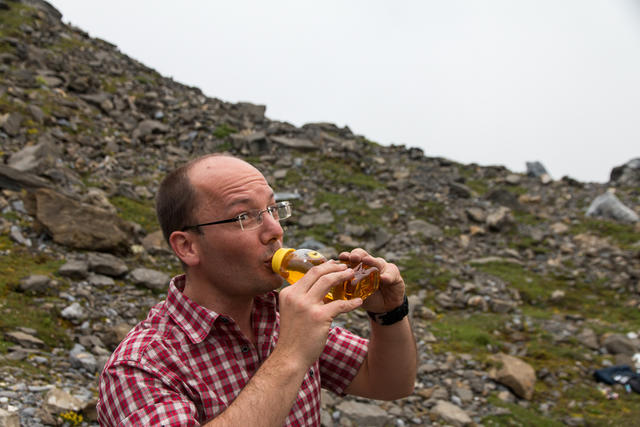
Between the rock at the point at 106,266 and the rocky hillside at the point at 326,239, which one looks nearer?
the rocky hillside at the point at 326,239

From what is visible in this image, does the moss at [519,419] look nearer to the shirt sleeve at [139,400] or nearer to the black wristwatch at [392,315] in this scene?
the black wristwatch at [392,315]

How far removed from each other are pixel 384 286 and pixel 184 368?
3.54 feet

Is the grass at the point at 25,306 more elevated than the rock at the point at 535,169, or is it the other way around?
the rock at the point at 535,169

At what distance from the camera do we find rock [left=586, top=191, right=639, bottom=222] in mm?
15062

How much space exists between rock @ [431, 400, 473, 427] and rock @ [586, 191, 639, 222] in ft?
37.2

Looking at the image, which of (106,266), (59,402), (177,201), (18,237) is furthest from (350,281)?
(18,237)

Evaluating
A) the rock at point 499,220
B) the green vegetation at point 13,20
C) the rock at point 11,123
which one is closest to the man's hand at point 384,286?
the rock at point 499,220

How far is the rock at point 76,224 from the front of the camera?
8.95 m

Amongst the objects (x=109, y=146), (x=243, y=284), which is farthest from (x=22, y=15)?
(x=243, y=284)

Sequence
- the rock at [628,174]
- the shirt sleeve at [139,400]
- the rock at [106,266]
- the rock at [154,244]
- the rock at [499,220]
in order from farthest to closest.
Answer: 1. the rock at [628,174]
2. the rock at [499,220]
3. the rock at [154,244]
4. the rock at [106,266]
5. the shirt sleeve at [139,400]

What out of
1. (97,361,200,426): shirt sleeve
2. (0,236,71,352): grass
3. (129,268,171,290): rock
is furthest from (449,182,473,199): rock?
(97,361,200,426): shirt sleeve

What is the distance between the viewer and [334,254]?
470 inches

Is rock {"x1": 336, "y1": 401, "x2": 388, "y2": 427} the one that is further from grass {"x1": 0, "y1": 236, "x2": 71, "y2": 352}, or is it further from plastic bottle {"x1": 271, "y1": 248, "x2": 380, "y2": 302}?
plastic bottle {"x1": 271, "y1": 248, "x2": 380, "y2": 302}

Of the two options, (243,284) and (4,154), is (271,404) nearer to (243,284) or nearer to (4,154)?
(243,284)
